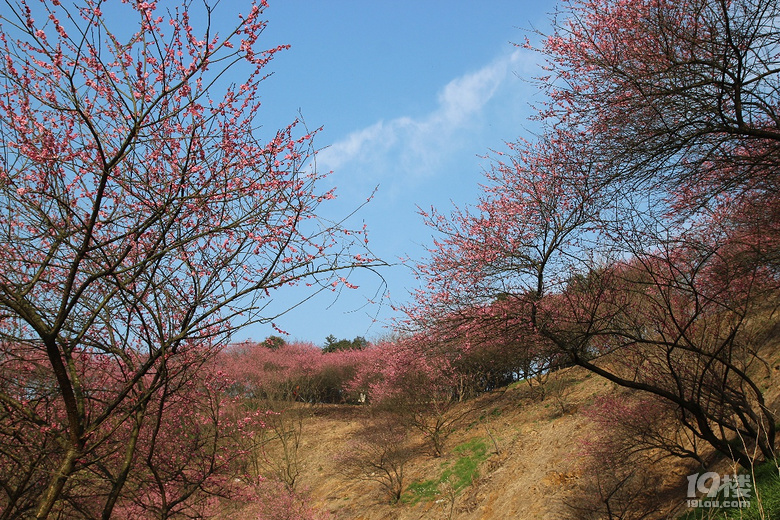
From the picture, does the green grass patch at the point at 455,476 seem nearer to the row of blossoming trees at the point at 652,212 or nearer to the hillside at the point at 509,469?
the hillside at the point at 509,469

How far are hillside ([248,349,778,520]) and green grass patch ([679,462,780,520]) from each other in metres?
1.85

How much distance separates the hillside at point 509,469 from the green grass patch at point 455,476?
45 mm

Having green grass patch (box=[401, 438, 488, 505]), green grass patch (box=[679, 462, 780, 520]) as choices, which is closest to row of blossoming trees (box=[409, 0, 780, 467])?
green grass patch (box=[679, 462, 780, 520])

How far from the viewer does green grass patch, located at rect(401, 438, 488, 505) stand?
16.0 metres

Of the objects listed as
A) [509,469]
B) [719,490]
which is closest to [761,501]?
[719,490]

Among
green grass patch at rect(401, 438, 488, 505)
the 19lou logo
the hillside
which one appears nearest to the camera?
the 19lou logo

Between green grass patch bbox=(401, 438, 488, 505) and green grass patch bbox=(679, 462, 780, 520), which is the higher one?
green grass patch bbox=(679, 462, 780, 520)

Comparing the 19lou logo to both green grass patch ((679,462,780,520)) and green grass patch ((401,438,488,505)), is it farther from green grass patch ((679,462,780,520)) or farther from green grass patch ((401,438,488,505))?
green grass patch ((401,438,488,505))

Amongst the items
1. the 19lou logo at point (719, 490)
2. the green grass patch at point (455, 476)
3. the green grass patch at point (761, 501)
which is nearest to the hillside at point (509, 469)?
the green grass patch at point (455, 476)

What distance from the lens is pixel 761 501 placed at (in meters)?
5.56

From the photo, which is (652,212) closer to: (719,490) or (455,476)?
(719,490)

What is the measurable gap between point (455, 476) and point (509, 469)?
2318 millimetres

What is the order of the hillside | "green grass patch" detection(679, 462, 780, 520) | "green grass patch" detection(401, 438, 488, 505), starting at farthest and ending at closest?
"green grass patch" detection(401, 438, 488, 505)
the hillside
"green grass patch" detection(679, 462, 780, 520)

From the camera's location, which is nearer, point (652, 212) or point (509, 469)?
point (652, 212)
